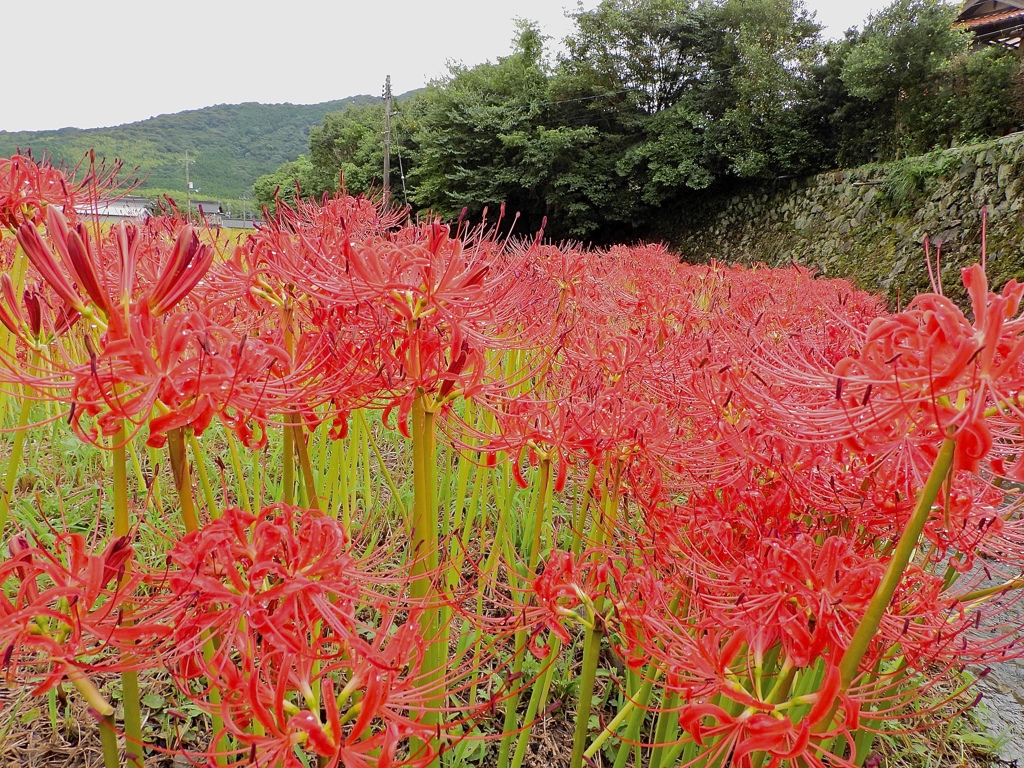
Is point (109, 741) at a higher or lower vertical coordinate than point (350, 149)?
lower

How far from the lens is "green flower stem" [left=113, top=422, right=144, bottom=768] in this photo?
0.83 metres

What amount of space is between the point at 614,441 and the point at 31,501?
3.00m

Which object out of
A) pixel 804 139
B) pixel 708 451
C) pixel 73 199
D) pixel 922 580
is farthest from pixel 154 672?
pixel 804 139

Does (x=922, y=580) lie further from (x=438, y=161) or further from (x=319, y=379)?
(x=438, y=161)

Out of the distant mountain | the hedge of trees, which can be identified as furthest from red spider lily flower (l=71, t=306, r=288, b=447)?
the distant mountain

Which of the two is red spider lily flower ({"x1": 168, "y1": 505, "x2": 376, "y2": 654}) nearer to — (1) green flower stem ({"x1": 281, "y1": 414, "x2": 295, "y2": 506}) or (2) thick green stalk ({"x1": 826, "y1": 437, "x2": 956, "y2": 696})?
(1) green flower stem ({"x1": 281, "y1": 414, "x2": 295, "y2": 506})

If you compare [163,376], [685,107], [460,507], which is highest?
[685,107]

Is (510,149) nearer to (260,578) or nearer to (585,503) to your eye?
(585,503)

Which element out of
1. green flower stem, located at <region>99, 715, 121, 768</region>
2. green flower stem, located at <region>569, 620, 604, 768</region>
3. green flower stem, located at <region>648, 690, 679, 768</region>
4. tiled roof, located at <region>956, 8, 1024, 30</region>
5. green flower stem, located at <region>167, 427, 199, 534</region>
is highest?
tiled roof, located at <region>956, 8, 1024, 30</region>

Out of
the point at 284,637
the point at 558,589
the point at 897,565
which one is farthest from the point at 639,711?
the point at 284,637

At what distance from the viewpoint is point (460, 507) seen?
2.07 m

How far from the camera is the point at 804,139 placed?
1569 centimetres

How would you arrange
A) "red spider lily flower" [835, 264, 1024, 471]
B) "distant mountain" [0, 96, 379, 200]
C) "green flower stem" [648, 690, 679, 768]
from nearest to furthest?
"red spider lily flower" [835, 264, 1024, 471] < "green flower stem" [648, 690, 679, 768] < "distant mountain" [0, 96, 379, 200]

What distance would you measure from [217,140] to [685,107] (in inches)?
2481
